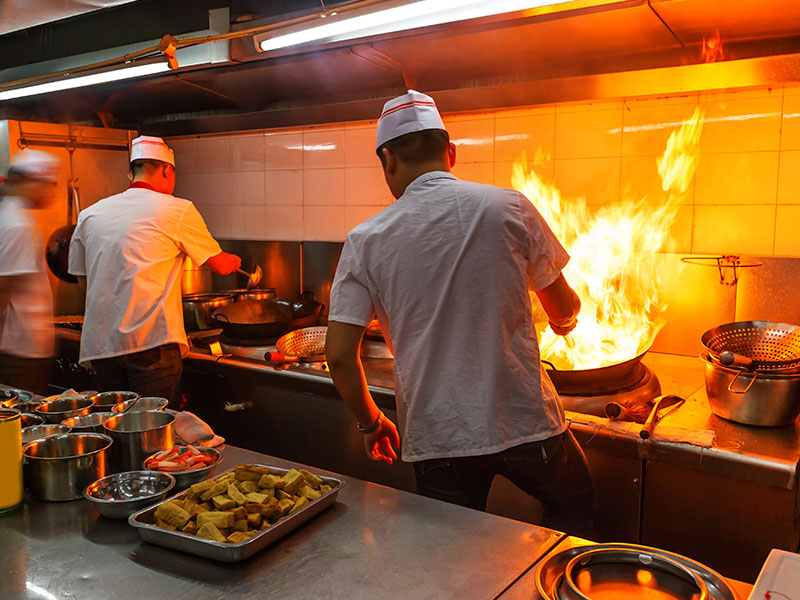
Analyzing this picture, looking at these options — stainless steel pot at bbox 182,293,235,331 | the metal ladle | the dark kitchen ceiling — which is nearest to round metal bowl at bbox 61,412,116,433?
the dark kitchen ceiling

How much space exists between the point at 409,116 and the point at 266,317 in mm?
2302

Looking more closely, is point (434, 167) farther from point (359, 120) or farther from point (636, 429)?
point (359, 120)

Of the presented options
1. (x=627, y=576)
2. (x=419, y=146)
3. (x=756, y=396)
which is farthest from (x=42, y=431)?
(x=756, y=396)

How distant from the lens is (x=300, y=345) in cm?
341

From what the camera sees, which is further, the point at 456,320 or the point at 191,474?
the point at 456,320

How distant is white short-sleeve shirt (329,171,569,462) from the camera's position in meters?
1.71

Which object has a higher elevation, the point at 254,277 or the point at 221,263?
the point at 221,263

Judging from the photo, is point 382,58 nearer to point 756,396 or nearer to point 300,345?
point 300,345

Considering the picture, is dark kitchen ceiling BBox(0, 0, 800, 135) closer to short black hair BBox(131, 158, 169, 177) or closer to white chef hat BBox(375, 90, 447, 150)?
short black hair BBox(131, 158, 169, 177)

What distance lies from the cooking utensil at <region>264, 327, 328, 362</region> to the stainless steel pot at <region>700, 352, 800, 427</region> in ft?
5.64

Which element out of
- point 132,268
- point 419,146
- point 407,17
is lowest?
point 132,268

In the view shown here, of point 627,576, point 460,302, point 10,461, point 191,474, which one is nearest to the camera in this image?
point 627,576

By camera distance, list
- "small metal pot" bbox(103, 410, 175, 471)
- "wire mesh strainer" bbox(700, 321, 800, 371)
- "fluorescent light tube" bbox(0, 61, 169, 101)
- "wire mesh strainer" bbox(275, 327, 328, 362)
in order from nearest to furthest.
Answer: "small metal pot" bbox(103, 410, 175, 471) → "wire mesh strainer" bbox(700, 321, 800, 371) → "fluorescent light tube" bbox(0, 61, 169, 101) → "wire mesh strainer" bbox(275, 327, 328, 362)

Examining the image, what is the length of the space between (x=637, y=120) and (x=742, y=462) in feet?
5.15
